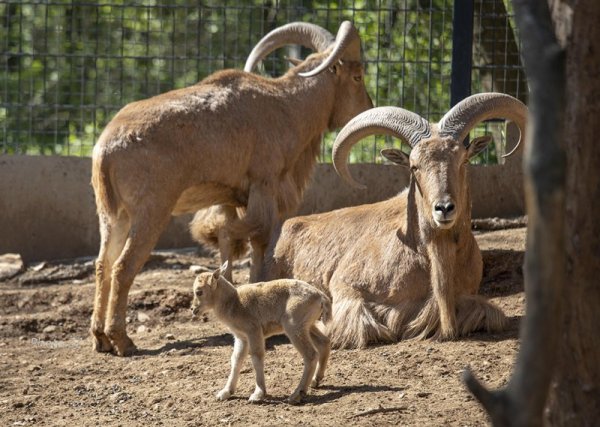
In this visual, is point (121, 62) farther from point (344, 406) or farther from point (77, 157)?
point (344, 406)

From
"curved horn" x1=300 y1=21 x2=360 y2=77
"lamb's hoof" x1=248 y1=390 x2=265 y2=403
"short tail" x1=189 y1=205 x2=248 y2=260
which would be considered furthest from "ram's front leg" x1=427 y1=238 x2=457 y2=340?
"curved horn" x1=300 y1=21 x2=360 y2=77

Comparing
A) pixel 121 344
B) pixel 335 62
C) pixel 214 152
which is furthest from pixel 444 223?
pixel 335 62

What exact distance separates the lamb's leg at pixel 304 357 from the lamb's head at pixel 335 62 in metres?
4.28

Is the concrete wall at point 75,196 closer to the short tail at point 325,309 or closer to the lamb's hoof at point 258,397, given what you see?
the short tail at point 325,309

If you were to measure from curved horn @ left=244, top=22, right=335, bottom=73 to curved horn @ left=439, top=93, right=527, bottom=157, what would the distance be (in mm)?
3028

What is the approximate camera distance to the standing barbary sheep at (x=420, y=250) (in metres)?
7.82

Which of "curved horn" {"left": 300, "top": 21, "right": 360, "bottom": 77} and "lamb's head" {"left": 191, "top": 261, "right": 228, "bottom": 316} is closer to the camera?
"lamb's head" {"left": 191, "top": 261, "right": 228, "bottom": 316}

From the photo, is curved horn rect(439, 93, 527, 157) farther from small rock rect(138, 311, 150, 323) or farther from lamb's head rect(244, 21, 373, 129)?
small rock rect(138, 311, 150, 323)

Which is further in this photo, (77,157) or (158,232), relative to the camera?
(77,157)

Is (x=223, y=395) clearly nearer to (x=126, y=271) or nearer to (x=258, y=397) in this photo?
(x=258, y=397)

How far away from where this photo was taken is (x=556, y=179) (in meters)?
3.18

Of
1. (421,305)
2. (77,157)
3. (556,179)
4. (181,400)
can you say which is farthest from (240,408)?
(77,157)

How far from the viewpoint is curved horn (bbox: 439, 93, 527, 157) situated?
8.02 metres

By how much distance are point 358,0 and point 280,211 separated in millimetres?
4101
